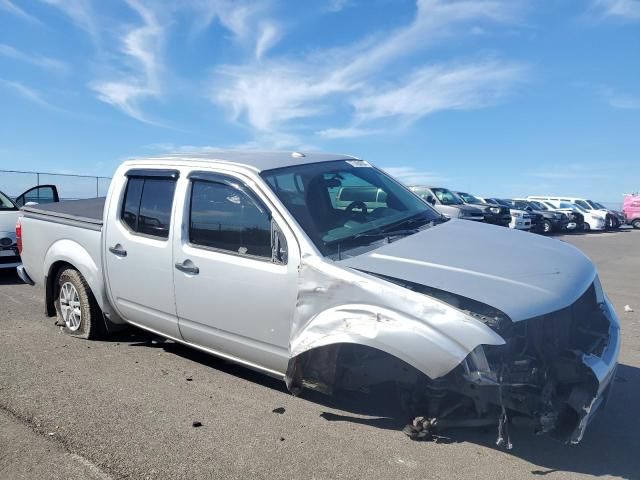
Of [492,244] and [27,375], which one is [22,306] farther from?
[492,244]

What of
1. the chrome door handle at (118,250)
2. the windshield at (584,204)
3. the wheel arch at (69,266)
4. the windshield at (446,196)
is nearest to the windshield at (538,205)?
the windshield at (584,204)

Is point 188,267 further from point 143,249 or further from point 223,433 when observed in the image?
point 223,433

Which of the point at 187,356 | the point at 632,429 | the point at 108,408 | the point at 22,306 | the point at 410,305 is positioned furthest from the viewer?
the point at 22,306

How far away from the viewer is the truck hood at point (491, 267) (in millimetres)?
2938

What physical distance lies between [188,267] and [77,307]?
80.8 inches

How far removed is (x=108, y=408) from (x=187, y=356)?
1.21 m

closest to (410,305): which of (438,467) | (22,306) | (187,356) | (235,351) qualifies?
(438,467)

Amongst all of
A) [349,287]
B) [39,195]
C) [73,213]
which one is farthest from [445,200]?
[349,287]

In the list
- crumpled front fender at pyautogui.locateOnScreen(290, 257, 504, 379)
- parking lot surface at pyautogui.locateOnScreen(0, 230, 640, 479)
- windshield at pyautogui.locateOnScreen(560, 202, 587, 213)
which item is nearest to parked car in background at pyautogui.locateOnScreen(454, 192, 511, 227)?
windshield at pyautogui.locateOnScreen(560, 202, 587, 213)

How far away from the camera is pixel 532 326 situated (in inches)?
121

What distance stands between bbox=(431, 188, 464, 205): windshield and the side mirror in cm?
1842

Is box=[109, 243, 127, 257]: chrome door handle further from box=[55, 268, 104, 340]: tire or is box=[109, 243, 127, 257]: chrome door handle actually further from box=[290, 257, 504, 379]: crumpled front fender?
box=[290, 257, 504, 379]: crumpled front fender

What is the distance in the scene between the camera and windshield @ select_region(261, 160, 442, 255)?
368 centimetres

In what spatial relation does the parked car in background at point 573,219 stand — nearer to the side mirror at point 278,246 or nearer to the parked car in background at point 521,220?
the parked car in background at point 521,220
